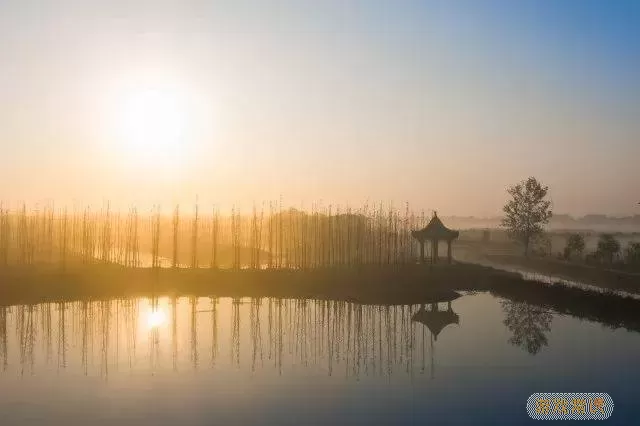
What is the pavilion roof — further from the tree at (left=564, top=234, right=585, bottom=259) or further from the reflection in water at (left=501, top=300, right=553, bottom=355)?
the tree at (left=564, top=234, right=585, bottom=259)

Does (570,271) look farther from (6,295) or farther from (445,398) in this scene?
(6,295)

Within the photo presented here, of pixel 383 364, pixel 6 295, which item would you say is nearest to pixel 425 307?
pixel 383 364

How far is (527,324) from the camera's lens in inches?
765

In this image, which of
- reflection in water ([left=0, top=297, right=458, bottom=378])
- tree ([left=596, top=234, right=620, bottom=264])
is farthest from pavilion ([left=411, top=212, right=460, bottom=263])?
tree ([left=596, top=234, right=620, bottom=264])

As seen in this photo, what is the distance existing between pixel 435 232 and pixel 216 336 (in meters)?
17.9

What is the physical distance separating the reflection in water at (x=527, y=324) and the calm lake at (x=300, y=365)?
0.21ft

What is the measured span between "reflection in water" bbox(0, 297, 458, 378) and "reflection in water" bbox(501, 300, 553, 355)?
2342mm

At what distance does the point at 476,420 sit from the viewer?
405 inches

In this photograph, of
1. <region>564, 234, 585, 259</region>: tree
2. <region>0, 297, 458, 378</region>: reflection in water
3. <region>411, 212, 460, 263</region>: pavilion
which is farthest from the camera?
<region>564, 234, 585, 259</region>: tree

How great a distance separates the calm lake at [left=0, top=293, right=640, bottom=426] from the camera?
11.0m

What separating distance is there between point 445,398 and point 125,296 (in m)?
18.7

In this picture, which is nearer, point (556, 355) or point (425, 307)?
point (556, 355)

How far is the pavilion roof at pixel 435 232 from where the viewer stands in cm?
3238

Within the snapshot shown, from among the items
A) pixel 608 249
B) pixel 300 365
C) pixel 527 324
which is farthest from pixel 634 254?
pixel 300 365
